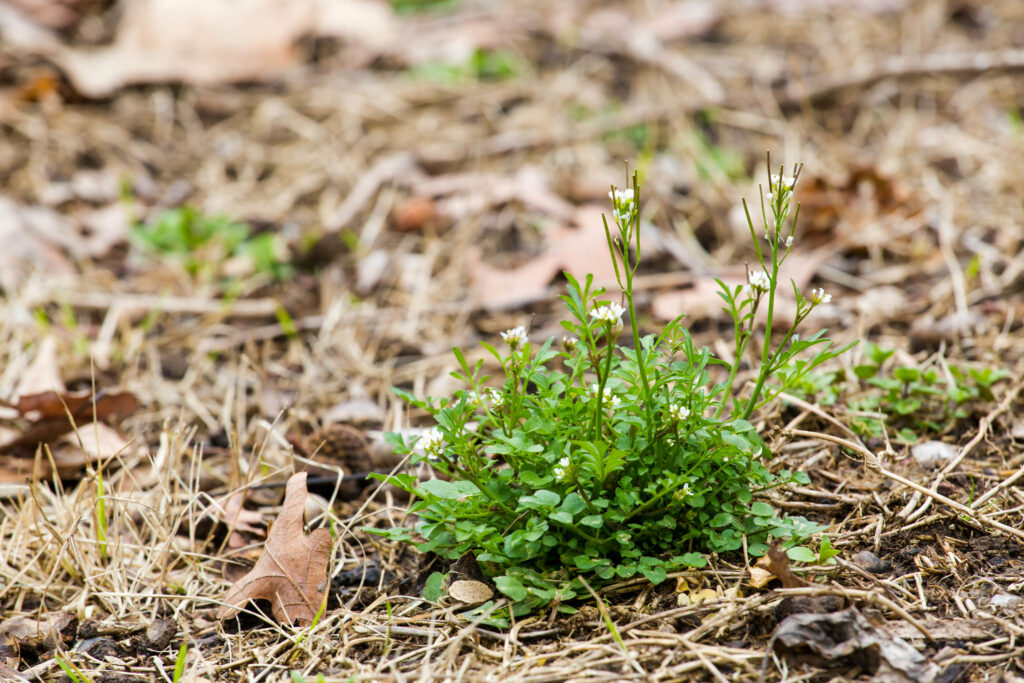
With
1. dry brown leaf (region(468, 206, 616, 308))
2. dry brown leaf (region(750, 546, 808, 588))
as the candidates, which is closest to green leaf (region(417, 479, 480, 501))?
dry brown leaf (region(750, 546, 808, 588))

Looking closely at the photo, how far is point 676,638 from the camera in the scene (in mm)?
1648

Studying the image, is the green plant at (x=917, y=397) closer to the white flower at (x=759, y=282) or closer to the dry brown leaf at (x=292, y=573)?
the white flower at (x=759, y=282)

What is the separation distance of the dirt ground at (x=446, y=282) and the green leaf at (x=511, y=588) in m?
0.09

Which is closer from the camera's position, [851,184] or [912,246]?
[912,246]

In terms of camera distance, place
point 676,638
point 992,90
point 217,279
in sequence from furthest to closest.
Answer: point 992,90 → point 217,279 → point 676,638

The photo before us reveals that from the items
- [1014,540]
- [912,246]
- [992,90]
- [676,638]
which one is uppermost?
[992,90]

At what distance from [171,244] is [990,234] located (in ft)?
11.7

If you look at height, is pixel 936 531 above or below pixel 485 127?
below

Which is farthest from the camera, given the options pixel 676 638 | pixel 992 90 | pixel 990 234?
pixel 992 90

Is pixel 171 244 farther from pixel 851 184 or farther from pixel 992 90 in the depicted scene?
pixel 992 90

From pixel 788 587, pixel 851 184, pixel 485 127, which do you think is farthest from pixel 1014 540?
pixel 485 127

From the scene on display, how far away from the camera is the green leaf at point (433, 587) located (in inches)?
73.9

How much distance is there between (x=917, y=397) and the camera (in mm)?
2385

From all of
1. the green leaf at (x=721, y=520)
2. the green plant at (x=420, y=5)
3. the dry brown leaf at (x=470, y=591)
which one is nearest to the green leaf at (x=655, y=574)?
the green leaf at (x=721, y=520)
